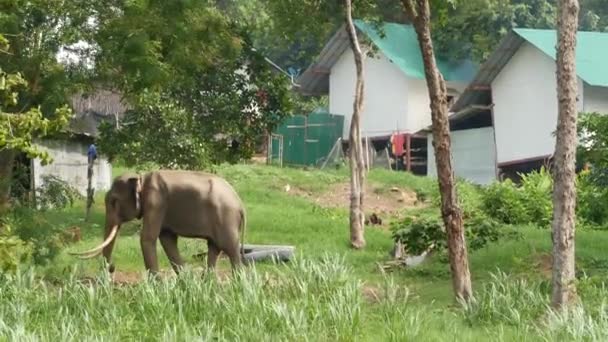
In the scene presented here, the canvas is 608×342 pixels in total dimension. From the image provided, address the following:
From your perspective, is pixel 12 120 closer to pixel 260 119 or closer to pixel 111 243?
pixel 111 243

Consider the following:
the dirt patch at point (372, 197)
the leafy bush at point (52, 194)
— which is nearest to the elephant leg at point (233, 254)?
the leafy bush at point (52, 194)

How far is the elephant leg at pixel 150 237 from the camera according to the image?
1250cm

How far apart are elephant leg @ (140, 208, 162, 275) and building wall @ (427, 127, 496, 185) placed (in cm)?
2004

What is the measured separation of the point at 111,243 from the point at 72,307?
2.94m

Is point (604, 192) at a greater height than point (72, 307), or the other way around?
point (604, 192)

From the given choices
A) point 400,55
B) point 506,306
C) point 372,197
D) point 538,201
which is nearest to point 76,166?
point 372,197

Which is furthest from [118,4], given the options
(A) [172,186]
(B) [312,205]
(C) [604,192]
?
(B) [312,205]

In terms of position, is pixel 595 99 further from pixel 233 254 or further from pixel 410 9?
pixel 410 9

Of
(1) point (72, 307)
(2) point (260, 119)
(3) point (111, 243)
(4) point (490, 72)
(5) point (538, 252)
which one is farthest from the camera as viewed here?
Result: (4) point (490, 72)

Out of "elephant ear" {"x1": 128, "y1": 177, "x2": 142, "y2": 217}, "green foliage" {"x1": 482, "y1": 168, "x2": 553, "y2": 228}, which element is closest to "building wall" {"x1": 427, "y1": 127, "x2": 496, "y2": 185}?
"green foliage" {"x1": 482, "y1": 168, "x2": 553, "y2": 228}

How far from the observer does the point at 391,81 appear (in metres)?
36.2

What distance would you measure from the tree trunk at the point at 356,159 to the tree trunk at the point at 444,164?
6.71m

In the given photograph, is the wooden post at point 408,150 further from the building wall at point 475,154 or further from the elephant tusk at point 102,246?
the elephant tusk at point 102,246

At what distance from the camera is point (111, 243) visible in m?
12.5
